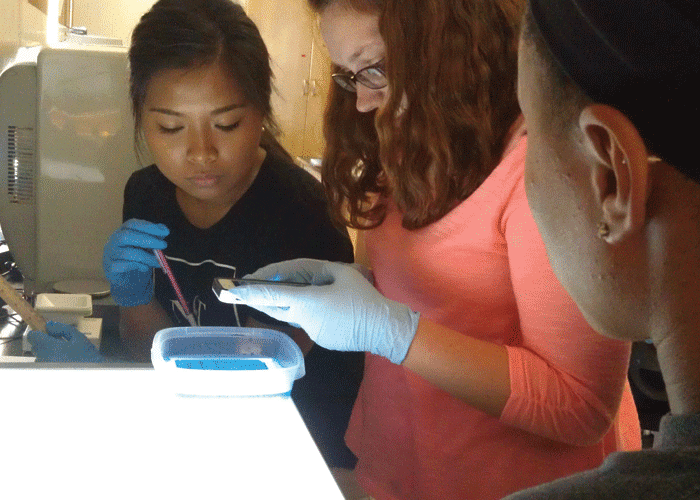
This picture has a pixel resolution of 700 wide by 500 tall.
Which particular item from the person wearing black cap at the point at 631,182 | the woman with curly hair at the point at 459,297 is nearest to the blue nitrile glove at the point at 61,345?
the woman with curly hair at the point at 459,297

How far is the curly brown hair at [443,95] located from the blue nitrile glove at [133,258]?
2.18 ft

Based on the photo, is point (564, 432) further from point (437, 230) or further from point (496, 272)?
point (437, 230)

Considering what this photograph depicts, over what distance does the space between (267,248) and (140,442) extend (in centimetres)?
87

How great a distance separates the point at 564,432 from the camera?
43.7 inches

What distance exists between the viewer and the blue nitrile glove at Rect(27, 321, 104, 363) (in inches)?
57.2

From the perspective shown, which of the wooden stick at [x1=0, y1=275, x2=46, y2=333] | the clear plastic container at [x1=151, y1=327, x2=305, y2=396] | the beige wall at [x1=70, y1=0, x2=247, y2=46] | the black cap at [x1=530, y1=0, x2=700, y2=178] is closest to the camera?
the black cap at [x1=530, y1=0, x2=700, y2=178]

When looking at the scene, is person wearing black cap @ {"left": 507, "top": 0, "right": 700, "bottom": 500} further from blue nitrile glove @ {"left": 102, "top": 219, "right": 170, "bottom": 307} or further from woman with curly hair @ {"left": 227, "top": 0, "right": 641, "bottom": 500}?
blue nitrile glove @ {"left": 102, "top": 219, "right": 170, "bottom": 307}

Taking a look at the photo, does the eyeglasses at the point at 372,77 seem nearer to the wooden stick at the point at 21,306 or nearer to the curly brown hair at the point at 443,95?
the curly brown hair at the point at 443,95

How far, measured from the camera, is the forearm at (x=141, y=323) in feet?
5.74

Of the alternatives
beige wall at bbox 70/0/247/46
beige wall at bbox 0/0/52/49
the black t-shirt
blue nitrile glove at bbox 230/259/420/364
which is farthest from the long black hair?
beige wall at bbox 70/0/247/46

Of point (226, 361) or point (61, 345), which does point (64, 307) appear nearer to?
point (61, 345)

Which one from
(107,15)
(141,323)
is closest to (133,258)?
(141,323)

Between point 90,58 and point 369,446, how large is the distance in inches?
54.9

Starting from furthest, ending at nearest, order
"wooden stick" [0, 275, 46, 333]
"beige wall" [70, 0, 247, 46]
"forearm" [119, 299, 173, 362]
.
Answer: "beige wall" [70, 0, 247, 46] → "forearm" [119, 299, 173, 362] → "wooden stick" [0, 275, 46, 333]
